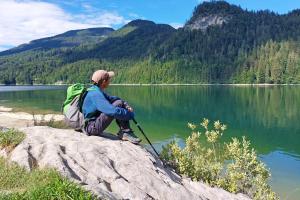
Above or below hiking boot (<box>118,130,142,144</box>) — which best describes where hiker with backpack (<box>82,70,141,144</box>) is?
above

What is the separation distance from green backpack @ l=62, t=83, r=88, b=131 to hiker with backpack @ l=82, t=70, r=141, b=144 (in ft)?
0.96

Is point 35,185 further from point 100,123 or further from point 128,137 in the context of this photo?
point 128,137

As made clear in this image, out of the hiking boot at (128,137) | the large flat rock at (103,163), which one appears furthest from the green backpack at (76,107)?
the hiking boot at (128,137)

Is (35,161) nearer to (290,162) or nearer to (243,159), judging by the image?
(243,159)

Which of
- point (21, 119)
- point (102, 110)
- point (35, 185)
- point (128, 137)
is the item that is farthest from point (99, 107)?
point (21, 119)

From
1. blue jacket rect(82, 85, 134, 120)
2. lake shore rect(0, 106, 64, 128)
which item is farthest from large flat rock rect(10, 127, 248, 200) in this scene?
lake shore rect(0, 106, 64, 128)

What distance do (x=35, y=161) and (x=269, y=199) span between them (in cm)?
934

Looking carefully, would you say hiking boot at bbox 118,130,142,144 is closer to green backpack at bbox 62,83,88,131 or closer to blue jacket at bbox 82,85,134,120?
blue jacket at bbox 82,85,134,120

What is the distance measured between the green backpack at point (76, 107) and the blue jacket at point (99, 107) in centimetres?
34

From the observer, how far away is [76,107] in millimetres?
13266

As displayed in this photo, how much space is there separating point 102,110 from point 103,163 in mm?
2295

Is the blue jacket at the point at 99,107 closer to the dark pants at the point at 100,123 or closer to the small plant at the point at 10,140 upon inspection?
the dark pants at the point at 100,123

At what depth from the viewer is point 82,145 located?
11.1 meters

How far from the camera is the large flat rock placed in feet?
31.4
